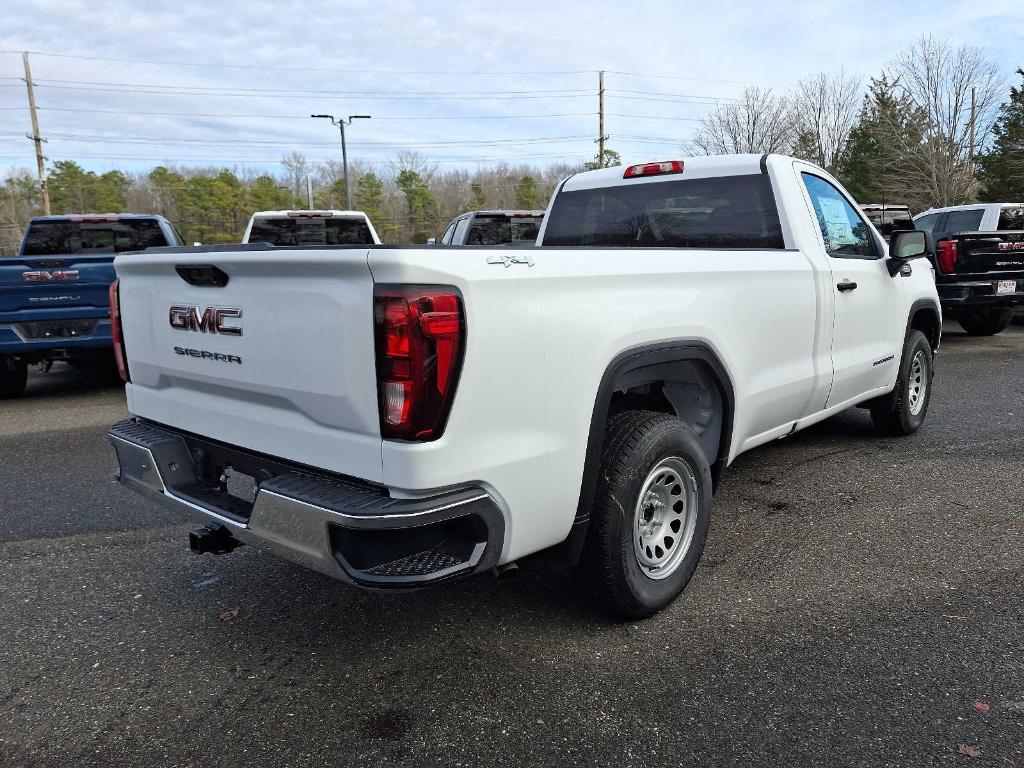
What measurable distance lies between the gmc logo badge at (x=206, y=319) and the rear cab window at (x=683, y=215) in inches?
94.9

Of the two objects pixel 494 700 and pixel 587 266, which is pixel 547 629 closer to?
pixel 494 700

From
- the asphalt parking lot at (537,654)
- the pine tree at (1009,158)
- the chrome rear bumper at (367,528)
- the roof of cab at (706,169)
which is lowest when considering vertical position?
the asphalt parking lot at (537,654)

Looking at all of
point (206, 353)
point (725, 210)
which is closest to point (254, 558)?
point (206, 353)

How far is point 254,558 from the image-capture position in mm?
3834

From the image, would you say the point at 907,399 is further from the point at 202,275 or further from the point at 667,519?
the point at 202,275

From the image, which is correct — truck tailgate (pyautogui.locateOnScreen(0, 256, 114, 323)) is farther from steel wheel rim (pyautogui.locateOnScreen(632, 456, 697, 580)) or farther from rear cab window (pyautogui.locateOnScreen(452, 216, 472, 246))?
rear cab window (pyautogui.locateOnScreen(452, 216, 472, 246))

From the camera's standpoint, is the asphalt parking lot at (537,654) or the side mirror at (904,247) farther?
the side mirror at (904,247)

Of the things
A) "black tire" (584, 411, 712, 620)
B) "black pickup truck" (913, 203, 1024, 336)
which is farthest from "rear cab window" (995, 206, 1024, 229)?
"black tire" (584, 411, 712, 620)

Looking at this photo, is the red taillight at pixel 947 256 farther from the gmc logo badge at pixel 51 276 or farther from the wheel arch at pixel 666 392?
the gmc logo badge at pixel 51 276

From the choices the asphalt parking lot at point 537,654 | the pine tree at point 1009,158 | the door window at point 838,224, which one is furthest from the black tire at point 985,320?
the pine tree at point 1009,158

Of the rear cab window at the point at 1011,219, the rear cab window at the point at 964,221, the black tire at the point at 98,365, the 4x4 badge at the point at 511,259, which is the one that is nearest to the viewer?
the 4x4 badge at the point at 511,259

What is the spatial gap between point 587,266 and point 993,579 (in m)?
2.36

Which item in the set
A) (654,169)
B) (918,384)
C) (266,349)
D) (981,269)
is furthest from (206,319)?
(981,269)

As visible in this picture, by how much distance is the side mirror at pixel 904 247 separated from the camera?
478 centimetres
